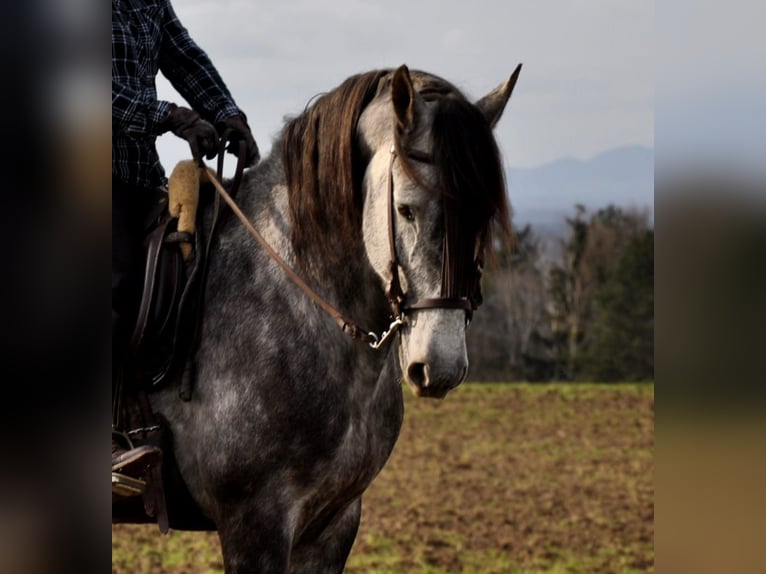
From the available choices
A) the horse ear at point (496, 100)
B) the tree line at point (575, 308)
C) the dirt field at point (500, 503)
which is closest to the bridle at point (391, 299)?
the horse ear at point (496, 100)

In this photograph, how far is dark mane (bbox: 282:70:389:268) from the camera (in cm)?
301

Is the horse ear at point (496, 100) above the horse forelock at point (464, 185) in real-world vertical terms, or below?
above

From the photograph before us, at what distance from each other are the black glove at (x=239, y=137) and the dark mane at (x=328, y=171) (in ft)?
1.19

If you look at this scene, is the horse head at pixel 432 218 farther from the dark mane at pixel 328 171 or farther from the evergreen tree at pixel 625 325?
the evergreen tree at pixel 625 325

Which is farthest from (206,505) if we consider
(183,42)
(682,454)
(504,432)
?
(504,432)

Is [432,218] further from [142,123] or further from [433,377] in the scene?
[142,123]

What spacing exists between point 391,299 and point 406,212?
266 mm

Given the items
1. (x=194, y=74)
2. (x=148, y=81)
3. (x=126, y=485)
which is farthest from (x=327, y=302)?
(x=194, y=74)

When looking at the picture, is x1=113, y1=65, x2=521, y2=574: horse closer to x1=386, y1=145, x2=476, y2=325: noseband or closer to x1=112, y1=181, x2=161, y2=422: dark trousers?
x1=386, y1=145, x2=476, y2=325: noseband

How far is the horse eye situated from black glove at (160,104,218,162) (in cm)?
87

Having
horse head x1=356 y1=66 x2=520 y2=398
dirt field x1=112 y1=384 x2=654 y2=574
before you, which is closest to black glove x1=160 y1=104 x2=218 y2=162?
horse head x1=356 y1=66 x2=520 y2=398

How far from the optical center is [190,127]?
330 cm

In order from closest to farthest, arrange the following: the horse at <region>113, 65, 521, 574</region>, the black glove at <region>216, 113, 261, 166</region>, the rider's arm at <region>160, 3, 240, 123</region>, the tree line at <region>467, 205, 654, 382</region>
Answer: the horse at <region>113, 65, 521, 574</region>, the black glove at <region>216, 113, 261, 166</region>, the rider's arm at <region>160, 3, 240, 123</region>, the tree line at <region>467, 205, 654, 382</region>

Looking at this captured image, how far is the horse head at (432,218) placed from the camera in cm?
270
